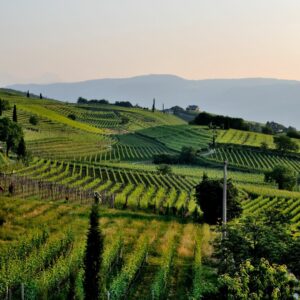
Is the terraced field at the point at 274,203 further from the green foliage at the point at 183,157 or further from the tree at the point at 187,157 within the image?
the tree at the point at 187,157

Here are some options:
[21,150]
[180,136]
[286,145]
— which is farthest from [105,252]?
[180,136]

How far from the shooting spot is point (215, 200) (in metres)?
41.5

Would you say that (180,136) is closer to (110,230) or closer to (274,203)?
(274,203)

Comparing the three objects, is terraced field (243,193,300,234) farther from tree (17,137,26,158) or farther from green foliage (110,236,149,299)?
tree (17,137,26,158)

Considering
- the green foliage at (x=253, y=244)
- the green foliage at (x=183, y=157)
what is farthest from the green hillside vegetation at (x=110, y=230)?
the green foliage at (x=183, y=157)

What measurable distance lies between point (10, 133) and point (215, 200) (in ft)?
118

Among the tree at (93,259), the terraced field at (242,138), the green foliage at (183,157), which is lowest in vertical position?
the tree at (93,259)

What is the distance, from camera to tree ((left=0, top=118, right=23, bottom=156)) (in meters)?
67.4

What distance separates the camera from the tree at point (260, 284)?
1641 cm

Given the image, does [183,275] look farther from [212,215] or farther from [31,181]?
[31,181]

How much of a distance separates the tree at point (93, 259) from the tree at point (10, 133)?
159 feet

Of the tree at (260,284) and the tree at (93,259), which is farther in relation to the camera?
the tree at (93,259)

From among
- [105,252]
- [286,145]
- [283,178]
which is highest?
[286,145]

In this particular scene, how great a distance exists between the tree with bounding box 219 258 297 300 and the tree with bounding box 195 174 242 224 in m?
23.1
